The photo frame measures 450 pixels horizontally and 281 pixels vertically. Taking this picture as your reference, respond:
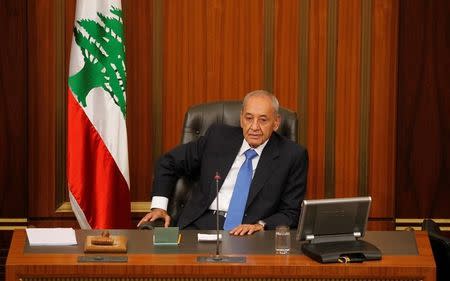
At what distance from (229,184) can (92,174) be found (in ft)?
3.40

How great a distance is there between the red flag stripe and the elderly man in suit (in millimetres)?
814

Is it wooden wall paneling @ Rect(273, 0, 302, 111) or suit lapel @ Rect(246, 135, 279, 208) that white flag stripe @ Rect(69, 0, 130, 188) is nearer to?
wooden wall paneling @ Rect(273, 0, 302, 111)

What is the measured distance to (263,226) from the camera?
405 centimetres

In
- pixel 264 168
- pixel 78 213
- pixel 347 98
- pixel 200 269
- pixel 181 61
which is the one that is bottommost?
pixel 78 213

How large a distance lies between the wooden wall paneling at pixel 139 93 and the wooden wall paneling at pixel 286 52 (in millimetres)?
735

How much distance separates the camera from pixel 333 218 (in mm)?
3445

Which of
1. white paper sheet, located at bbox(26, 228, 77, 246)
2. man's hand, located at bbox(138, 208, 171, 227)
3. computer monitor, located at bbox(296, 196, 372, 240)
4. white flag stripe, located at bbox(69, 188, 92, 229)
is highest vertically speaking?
computer monitor, located at bbox(296, 196, 372, 240)

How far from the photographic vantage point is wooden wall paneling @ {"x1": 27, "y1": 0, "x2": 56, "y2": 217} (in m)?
5.43

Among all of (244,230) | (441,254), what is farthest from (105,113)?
(441,254)

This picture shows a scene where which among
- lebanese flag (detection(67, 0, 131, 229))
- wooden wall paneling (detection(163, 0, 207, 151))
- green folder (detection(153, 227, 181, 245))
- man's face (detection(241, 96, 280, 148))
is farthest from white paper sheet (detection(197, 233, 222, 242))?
wooden wall paneling (detection(163, 0, 207, 151))

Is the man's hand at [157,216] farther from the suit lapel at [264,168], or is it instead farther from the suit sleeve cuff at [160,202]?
the suit lapel at [264,168]

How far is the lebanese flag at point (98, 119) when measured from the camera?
5.06m

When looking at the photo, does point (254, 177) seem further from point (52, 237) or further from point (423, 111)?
point (423, 111)

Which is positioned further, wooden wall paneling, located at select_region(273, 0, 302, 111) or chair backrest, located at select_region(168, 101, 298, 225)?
wooden wall paneling, located at select_region(273, 0, 302, 111)
